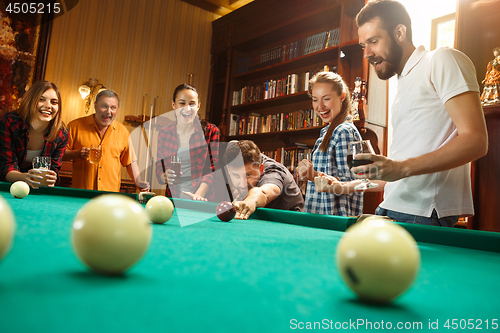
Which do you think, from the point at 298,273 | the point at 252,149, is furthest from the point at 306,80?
the point at 298,273

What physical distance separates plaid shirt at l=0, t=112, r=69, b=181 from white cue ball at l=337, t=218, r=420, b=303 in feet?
9.22

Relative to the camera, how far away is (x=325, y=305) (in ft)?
1.60

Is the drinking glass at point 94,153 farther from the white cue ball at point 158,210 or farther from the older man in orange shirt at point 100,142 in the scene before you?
the white cue ball at point 158,210

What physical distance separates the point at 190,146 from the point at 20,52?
124 inches

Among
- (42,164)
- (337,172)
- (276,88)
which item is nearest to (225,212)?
(337,172)

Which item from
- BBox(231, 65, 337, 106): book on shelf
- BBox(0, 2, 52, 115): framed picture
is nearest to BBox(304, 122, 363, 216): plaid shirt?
BBox(231, 65, 337, 106): book on shelf

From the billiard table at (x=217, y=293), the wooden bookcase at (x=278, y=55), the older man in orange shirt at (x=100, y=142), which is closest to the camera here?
the billiard table at (x=217, y=293)

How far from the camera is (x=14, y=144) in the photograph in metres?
2.69

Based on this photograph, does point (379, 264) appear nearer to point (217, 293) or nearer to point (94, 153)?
point (217, 293)

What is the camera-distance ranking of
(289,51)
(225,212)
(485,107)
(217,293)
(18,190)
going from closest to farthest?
(217,293) → (225,212) → (18,190) → (485,107) → (289,51)

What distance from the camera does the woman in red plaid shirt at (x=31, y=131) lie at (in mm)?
2635

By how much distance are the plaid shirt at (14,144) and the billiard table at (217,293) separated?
6.77ft

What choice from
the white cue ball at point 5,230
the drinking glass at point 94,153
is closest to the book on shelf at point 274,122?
the drinking glass at point 94,153

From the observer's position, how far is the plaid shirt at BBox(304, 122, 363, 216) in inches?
90.4
